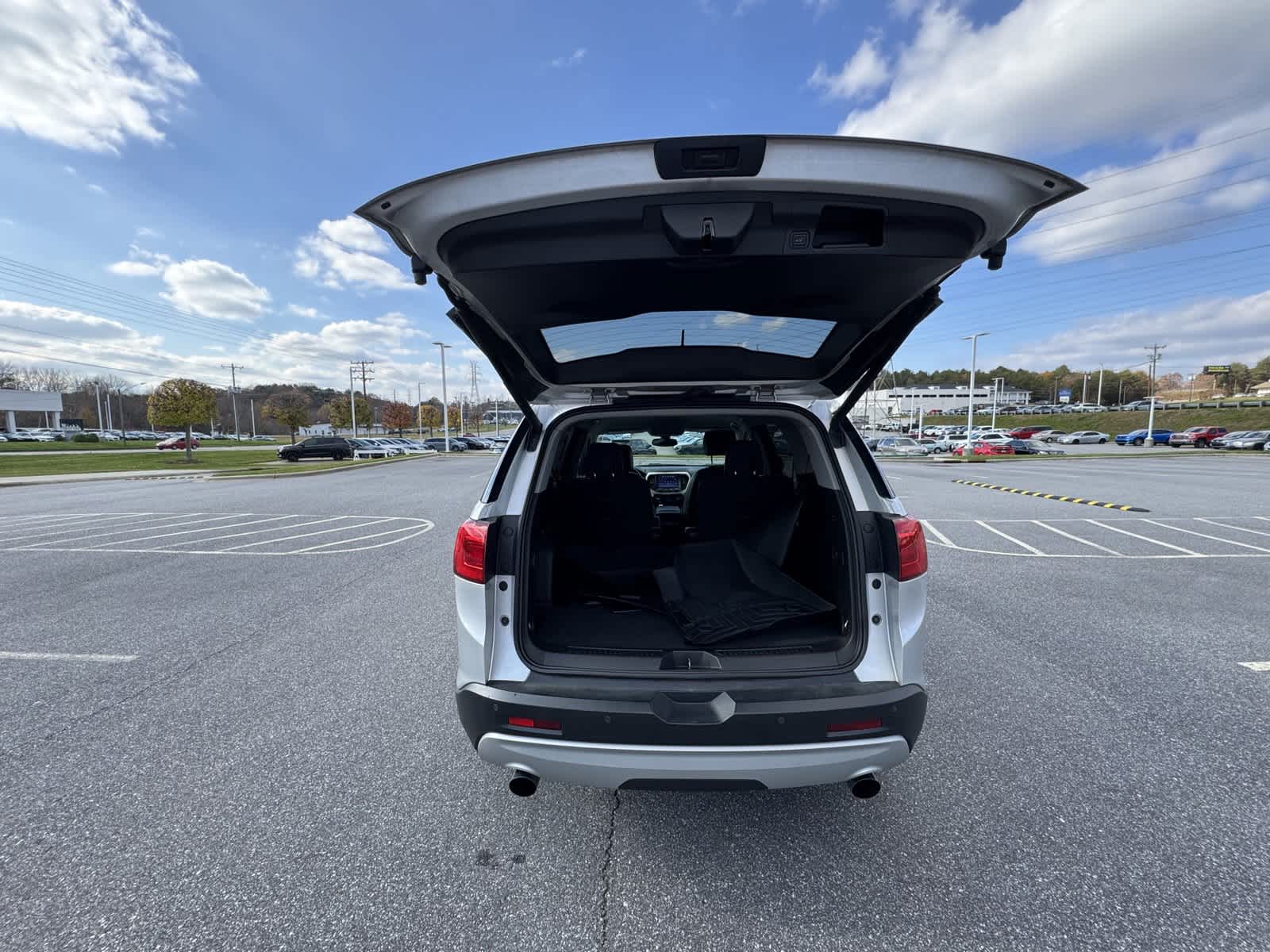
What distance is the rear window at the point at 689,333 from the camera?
2070mm

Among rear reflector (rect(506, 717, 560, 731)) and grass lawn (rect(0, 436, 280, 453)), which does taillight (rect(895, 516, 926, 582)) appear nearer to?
rear reflector (rect(506, 717, 560, 731))

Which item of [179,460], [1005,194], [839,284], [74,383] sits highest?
[74,383]

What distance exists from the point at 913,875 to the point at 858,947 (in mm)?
365

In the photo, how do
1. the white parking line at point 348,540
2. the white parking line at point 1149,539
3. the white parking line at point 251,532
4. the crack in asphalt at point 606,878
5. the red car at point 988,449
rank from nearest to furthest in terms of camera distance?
1. the crack in asphalt at point 606,878
2. the white parking line at point 1149,539
3. the white parking line at point 348,540
4. the white parking line at point 251,532
5. the red car at point 988,449

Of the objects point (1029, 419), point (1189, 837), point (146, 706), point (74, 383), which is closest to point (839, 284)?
point (1189, 837)

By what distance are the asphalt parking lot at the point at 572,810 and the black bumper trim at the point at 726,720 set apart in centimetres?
51

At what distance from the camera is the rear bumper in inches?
63.6

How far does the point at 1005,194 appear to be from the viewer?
1.38 m

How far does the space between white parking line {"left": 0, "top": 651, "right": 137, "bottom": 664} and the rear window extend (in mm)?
3589

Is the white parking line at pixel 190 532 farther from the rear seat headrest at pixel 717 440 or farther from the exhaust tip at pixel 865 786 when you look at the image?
the exhaust tip at pixel 865 786

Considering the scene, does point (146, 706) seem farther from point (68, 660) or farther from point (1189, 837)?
point (1189, 837)

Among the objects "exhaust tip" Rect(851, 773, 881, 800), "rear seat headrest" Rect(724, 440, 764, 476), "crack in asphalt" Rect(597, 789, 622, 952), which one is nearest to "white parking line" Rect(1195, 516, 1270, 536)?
"rear seat headrest" Rect(724, 440, 764, 476)

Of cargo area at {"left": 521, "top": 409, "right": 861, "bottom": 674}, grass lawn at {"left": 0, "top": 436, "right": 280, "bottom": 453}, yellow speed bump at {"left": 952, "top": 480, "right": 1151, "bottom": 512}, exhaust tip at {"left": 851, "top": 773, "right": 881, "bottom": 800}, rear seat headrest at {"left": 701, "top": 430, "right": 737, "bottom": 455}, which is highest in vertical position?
rear seat headrest at {"left": 701, "top": 430, "right": 737, "bottom": 455}

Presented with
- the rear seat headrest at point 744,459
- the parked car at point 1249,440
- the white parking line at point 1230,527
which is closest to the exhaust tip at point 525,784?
the rear seat headrest at point 744,459
